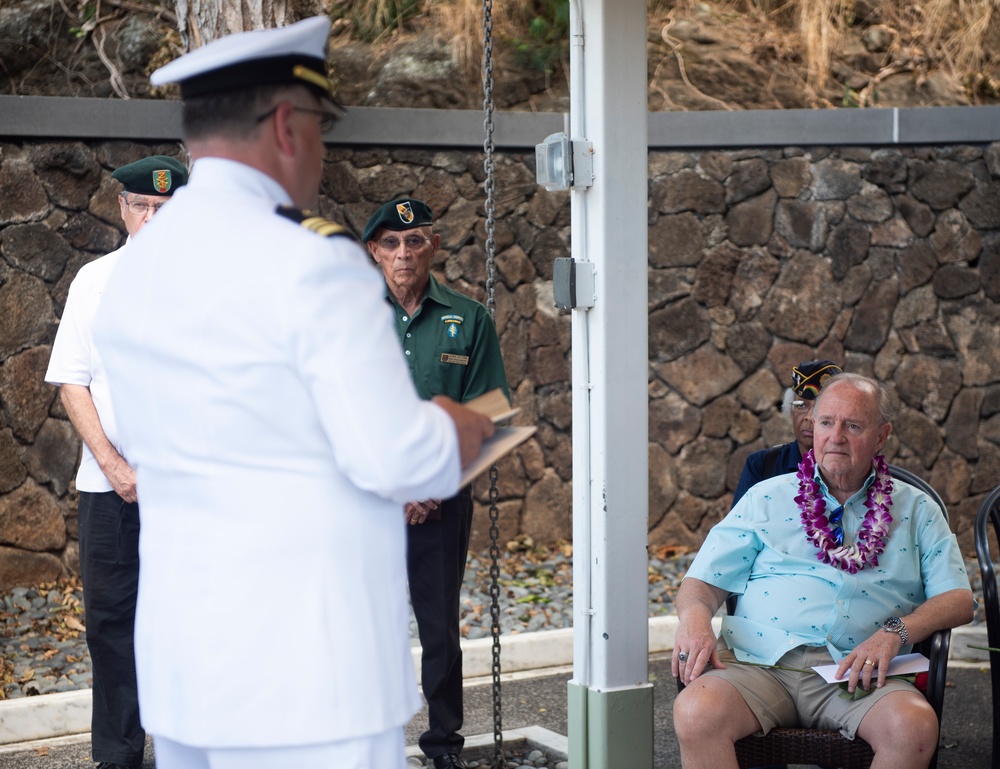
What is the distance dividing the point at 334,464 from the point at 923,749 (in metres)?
1.95

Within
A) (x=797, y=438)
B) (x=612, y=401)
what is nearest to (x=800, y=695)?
(x=612, y=401)

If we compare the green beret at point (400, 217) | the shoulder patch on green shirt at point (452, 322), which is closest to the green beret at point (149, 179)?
the green beret at point (400, 217)

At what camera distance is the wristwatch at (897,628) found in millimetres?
3262

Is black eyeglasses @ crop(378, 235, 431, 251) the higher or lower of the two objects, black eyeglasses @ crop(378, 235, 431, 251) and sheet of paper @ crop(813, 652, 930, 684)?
the higher

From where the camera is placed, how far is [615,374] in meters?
3.79

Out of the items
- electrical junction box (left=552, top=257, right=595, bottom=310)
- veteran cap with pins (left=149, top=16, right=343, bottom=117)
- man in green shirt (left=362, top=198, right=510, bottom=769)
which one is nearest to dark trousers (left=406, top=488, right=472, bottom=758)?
man in green shirt (left=362, top=198, right=510, bottom=769)

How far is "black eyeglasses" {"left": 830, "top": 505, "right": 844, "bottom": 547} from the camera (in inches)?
136

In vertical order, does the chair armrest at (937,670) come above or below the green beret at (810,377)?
below

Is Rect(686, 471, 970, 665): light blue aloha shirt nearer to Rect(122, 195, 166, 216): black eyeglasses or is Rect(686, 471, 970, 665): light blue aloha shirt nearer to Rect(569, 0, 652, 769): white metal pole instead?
Rect(569, 0, 652, 769): white metal pole

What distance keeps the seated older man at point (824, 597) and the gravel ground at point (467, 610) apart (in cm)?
260

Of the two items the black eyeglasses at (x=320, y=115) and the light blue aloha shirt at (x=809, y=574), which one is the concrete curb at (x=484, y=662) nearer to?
the light blue aloha shirt at (x=809, y=574)

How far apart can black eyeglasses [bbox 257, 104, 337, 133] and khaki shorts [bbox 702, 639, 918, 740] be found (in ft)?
6.42

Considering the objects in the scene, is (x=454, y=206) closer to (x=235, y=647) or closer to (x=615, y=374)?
(x=615, y=374)

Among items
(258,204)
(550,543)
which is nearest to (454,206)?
(550,543)
